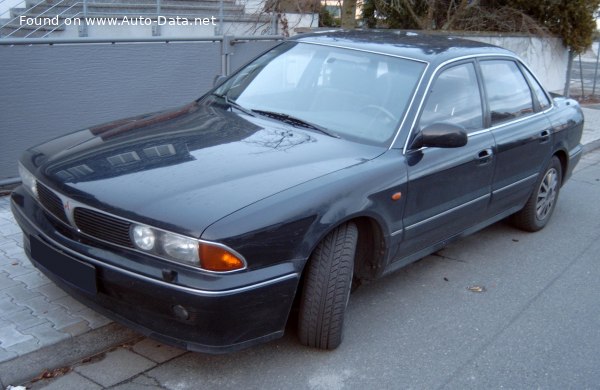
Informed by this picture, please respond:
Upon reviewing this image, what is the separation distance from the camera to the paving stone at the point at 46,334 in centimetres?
368

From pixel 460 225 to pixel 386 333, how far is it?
42.1 inches

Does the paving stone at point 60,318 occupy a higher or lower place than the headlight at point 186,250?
lower

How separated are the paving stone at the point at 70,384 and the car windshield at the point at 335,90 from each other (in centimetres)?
196

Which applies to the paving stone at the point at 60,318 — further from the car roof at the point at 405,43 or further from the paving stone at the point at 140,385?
the car roof at the point at 405,43

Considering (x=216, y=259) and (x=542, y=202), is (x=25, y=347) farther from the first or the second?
(x=542, y=202)

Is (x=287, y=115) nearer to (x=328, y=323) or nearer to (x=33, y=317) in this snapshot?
(x=328, y=323)

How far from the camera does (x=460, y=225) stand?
4793mm

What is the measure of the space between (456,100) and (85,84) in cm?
369

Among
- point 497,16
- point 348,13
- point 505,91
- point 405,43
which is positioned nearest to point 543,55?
point 497,16

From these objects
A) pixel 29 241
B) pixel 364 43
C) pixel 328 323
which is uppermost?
pixel 364 43

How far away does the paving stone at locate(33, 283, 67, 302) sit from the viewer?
164 inches

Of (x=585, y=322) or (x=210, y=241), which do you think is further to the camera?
(x=585, y=322)

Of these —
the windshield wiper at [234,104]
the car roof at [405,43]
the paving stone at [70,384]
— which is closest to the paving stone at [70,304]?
the paving stone at [70,384]

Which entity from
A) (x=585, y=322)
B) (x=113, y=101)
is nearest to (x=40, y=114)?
(x=113, y=101)
